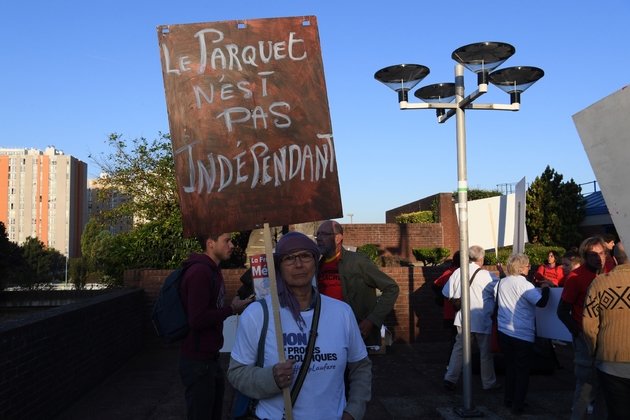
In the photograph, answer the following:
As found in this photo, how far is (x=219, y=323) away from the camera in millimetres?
4137

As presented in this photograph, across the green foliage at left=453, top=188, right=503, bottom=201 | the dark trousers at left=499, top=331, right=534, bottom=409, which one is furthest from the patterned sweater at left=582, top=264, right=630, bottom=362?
the green foliage at left=453, top=188, right=503, bottom=201

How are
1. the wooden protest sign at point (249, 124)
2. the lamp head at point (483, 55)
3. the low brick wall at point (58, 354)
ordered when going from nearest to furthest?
the wooden protest sign at point (249, 124) < the low brick wall at point (58, 354) < the lamp head at point (483, 55)

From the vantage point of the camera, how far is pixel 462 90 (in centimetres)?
666

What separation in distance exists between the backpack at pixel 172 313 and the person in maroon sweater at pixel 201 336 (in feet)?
0.13

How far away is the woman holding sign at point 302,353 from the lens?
2537 millimetres

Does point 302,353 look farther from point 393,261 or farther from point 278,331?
point 393,261

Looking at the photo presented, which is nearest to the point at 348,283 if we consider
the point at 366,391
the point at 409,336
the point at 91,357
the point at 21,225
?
the point at 366,391

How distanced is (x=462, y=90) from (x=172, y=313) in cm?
418

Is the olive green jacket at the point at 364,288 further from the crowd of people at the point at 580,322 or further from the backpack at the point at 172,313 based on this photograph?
the crowd of people at the point at 580,322

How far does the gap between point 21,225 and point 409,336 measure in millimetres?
127830

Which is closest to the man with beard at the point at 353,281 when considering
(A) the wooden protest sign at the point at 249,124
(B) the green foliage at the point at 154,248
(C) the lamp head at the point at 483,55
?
(A) the wooden protest sign at the point at 249,124

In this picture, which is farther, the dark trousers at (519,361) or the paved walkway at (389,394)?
the paved walkway at (389,394)

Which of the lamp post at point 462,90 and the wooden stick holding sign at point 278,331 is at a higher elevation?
the lamp post at point 462,90

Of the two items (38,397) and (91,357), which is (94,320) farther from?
(38,397)
